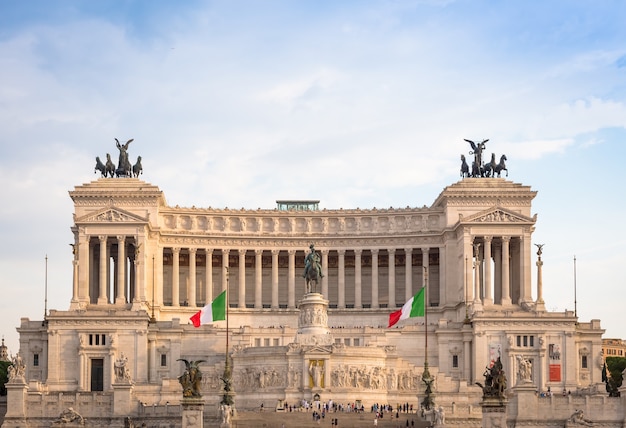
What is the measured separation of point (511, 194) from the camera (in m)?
166

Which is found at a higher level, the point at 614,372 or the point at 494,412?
the point at 614,372

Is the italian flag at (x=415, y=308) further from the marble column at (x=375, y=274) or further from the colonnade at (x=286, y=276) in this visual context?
the marble column at (x=375, y=274)

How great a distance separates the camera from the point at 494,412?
110938 millimetres

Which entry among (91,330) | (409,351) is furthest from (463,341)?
(91,330)

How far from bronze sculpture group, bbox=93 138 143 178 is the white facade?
9.81ft

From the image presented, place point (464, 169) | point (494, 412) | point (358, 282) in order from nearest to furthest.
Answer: point (494, 412) < point (464, 169) < point (358, 282)

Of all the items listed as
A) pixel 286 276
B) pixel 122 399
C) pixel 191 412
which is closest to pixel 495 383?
pixel 191 412

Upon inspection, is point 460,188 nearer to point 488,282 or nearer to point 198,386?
point 488,282

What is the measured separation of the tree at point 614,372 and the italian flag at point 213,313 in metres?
41.0

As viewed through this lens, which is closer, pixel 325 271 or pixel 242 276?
pixel 242 276

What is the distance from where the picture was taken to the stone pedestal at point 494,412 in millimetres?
110688

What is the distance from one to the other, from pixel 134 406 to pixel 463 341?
126 feet

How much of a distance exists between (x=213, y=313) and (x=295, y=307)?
29.4 metres

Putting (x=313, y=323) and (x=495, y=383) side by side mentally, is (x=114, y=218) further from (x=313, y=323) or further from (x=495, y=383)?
(x=495, y=383)
